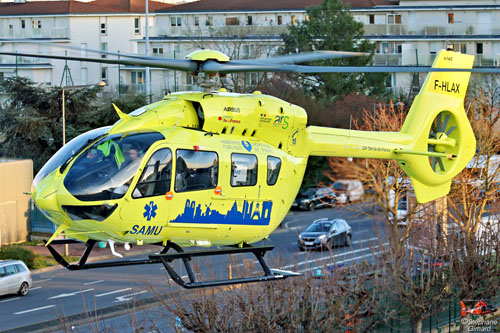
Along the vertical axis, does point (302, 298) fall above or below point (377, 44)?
below

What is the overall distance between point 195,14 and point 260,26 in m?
6.61

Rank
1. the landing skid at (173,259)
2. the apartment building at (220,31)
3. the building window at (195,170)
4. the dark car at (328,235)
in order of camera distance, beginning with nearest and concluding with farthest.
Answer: the building window at (195,170) < the landing skid at (173,259) < the dark car at (328,235) < the apartment building at (220,31)

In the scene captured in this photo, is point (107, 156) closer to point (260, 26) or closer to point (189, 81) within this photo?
point (189, 81)

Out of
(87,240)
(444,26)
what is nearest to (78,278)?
(87,240)

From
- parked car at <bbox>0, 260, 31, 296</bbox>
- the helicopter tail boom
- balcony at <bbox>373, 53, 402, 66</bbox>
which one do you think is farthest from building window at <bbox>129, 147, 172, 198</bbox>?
balcony at <bbox>373, 53, 402, 66</bbox>

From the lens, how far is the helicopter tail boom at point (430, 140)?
65.0 ft

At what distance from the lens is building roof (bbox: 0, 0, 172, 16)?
74.6 meters

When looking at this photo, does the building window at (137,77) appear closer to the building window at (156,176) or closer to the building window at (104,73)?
the building window at (104,73)

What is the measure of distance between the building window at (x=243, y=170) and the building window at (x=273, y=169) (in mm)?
393

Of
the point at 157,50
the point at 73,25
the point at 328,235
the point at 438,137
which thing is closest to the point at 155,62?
the point at 438,137

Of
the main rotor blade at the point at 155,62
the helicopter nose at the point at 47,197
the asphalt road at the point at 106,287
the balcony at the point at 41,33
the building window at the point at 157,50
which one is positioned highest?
the balcony at the point at 41,33

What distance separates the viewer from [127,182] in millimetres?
15586

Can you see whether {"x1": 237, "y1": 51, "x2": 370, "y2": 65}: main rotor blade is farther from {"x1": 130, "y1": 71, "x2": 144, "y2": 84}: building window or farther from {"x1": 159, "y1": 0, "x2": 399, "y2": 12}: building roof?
{"x1": 159, "y1": 0, "x2": 399, "y2": 12}: building roof

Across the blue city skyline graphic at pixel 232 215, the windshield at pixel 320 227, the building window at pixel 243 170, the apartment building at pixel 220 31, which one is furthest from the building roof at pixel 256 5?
the building window at pixel 243 170
